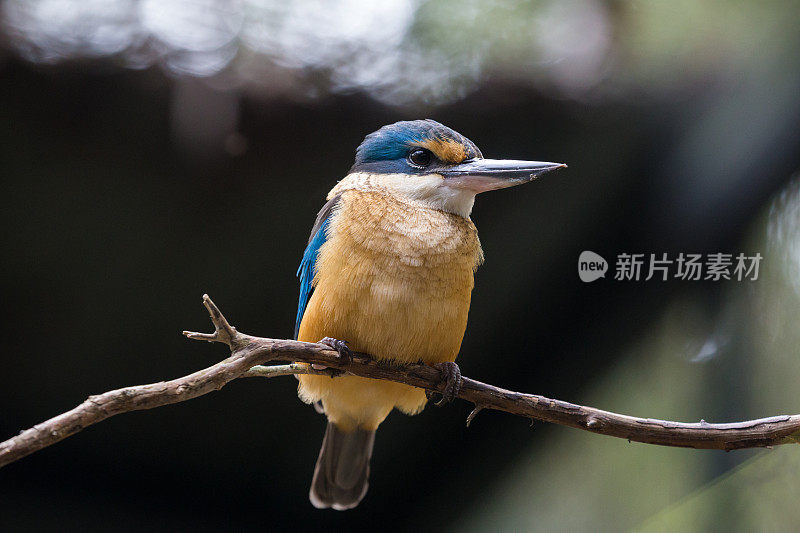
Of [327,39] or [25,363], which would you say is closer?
[327,39]

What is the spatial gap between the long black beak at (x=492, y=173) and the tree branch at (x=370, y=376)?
462mm

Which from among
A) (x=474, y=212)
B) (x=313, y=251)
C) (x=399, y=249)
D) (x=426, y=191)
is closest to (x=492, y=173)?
(x=426, y=191)

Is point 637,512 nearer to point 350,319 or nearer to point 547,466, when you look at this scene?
point 547,466

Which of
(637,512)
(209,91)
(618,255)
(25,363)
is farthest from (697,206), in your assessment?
(25,363)

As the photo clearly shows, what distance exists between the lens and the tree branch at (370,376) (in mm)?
1020

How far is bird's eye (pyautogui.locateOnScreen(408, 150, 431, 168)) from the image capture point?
1688mm

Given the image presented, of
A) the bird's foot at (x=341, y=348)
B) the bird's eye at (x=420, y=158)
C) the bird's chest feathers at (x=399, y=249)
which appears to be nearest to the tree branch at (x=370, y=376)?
the bird's foot at (x=341, y=348)

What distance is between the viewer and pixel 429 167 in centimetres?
169

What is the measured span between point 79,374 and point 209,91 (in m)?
1.22

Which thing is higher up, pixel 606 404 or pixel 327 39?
pixel 327 39

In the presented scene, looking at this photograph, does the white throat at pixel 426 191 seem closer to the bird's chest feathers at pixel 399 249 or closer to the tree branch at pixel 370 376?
the bird's chest feathers at pixel 399 249

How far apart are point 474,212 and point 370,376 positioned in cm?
109

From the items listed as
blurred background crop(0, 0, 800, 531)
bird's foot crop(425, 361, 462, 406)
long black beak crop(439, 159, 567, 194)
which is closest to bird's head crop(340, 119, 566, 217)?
long black beak crop(439, 159, 567, 194)

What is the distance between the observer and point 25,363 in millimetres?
2520
